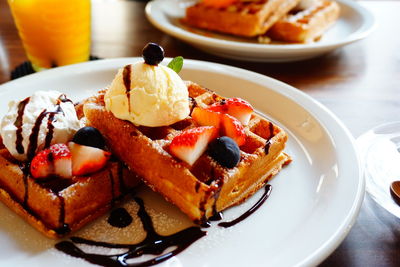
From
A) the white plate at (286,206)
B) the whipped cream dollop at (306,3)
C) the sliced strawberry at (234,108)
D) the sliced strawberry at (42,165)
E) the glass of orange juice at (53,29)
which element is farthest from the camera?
the whipped cream dollop at (306,3)

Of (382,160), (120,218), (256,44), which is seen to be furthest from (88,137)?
(256,44)

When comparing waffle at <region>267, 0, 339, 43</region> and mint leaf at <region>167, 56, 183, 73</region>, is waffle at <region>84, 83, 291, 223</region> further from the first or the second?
waffle at <region>267, 0, 339, 43</region>

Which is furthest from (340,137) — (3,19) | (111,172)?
(3,19)

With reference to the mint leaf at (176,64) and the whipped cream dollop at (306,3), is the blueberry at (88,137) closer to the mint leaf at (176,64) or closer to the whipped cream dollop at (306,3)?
the mint leaf at (176,64)

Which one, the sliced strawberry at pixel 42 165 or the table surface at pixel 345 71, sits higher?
the sliced strawberry at pixel 42 165

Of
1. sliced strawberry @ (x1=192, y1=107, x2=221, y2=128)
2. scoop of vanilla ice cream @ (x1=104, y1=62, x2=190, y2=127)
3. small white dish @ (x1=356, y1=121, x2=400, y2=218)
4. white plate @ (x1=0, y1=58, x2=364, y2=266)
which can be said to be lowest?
white plate @ (x1=0, y1=58, x2=364, y2=266)

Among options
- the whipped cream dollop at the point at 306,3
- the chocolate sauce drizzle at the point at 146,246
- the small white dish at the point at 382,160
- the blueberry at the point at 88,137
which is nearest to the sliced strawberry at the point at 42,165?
the blueberry at the point at 88,137

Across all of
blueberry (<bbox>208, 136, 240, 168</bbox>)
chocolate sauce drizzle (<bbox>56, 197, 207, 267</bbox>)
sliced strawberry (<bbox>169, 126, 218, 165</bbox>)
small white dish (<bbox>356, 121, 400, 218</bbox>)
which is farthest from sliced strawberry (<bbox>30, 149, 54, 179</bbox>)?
small white dish (<bbox>356, 121, 400, 218</bbox>)

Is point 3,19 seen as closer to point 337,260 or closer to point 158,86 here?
point 158,86
